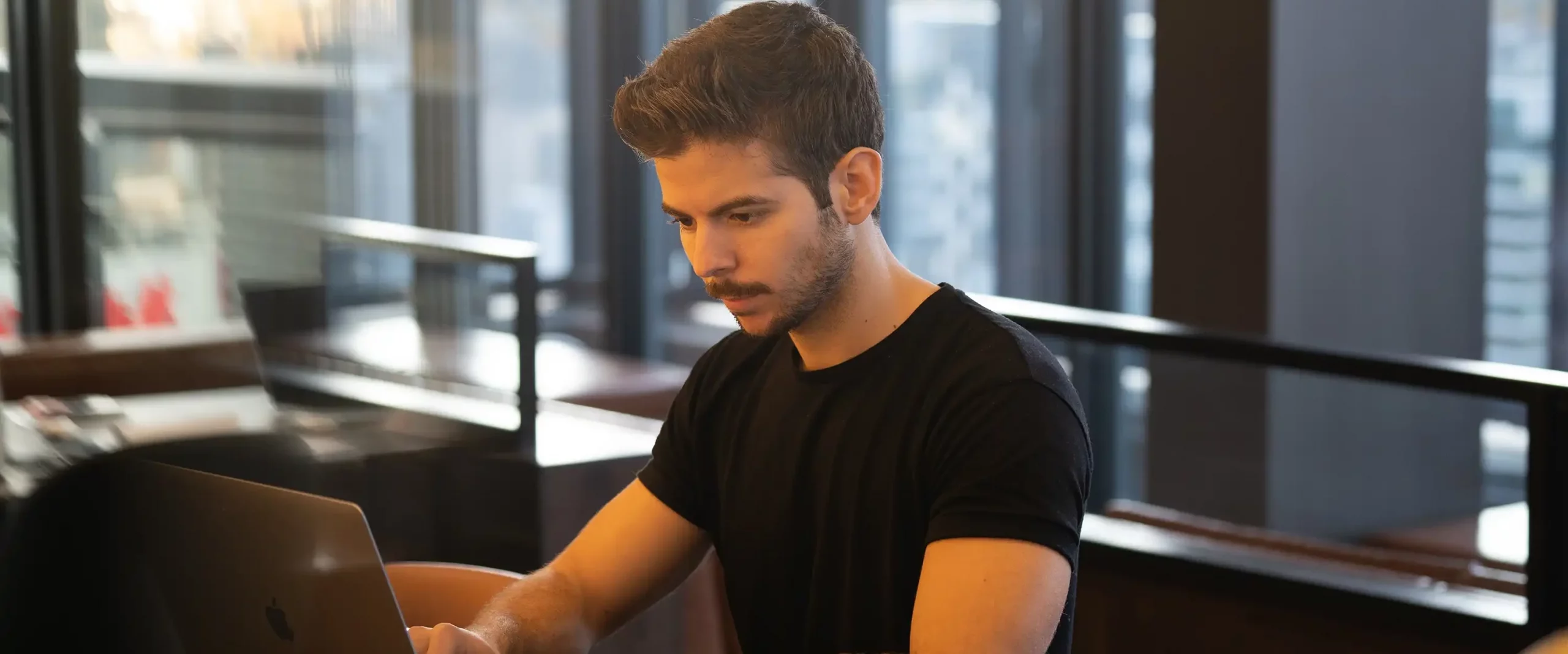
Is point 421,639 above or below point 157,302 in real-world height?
below

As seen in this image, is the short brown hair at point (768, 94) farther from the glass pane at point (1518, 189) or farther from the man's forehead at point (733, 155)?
the glass pane at point (1518, 189)

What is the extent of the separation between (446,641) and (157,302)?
2.88 m

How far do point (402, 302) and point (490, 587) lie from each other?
238 centimetres

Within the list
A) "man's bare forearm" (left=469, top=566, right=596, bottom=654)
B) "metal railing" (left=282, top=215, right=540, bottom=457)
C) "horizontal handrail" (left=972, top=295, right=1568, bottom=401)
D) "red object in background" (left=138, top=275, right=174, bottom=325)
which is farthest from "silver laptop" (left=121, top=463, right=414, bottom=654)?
"red object in background" (left=138, top=275, right=174, bottom=325)

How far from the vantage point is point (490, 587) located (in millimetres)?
1728

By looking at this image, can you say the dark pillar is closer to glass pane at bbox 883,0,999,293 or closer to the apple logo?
glass pane at bbox 883,0,999,293

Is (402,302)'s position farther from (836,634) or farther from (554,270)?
(836,634)

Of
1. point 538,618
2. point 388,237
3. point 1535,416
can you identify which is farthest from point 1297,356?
point 388,237

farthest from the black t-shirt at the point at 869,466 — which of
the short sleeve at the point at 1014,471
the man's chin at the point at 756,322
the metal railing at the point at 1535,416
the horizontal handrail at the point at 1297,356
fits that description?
the metal railing at the point at 1535,416

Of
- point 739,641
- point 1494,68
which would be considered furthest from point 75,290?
point 1494,68

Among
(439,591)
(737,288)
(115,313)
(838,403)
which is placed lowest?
(439,591)

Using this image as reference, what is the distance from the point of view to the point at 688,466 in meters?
1.64

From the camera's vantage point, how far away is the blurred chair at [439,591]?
5.72 feet

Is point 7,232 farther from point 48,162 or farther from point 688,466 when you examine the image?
point 688,466
